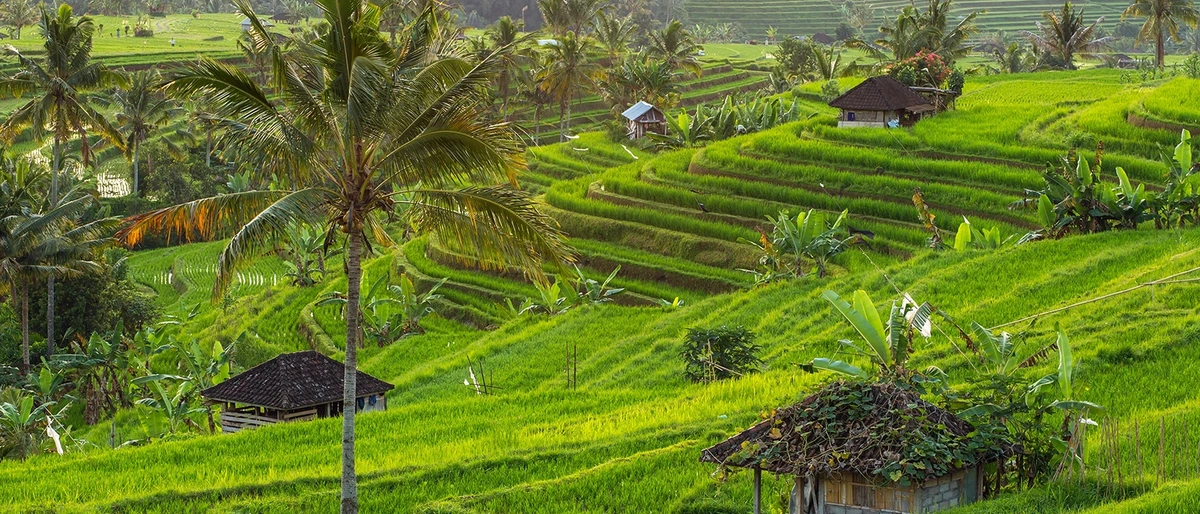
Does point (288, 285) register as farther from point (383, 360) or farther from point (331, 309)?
point (383, 360)

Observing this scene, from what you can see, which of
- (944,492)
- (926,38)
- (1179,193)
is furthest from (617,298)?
(926,38)

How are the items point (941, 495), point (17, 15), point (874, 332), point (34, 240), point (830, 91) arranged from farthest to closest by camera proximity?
1. point (17, 15)
2. point (830, 91)
3. point (34, 240)
4. point (874, 332)
5. point (941, 495)

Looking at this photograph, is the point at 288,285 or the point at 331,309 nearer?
the point at 331,309

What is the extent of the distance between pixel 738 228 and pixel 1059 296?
11148 mm

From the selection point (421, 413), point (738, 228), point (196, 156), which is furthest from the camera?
point (196, 156)

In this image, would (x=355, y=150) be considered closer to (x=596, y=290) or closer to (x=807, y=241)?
(x=807, y=241)

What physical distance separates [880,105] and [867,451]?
25.3 m

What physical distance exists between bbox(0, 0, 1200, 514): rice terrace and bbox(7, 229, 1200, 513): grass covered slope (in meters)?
0.07

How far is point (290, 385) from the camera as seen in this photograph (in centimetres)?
2077

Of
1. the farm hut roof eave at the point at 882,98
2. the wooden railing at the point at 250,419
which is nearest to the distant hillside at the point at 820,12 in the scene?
the farm hut roof eave at the point at 882,98

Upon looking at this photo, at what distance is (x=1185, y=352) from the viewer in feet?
52.9

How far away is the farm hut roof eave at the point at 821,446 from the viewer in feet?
36.4

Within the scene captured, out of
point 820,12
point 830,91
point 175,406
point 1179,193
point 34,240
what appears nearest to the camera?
point 175,406

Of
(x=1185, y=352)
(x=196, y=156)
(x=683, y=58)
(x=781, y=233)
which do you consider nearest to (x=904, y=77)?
(x=781, y=233)
